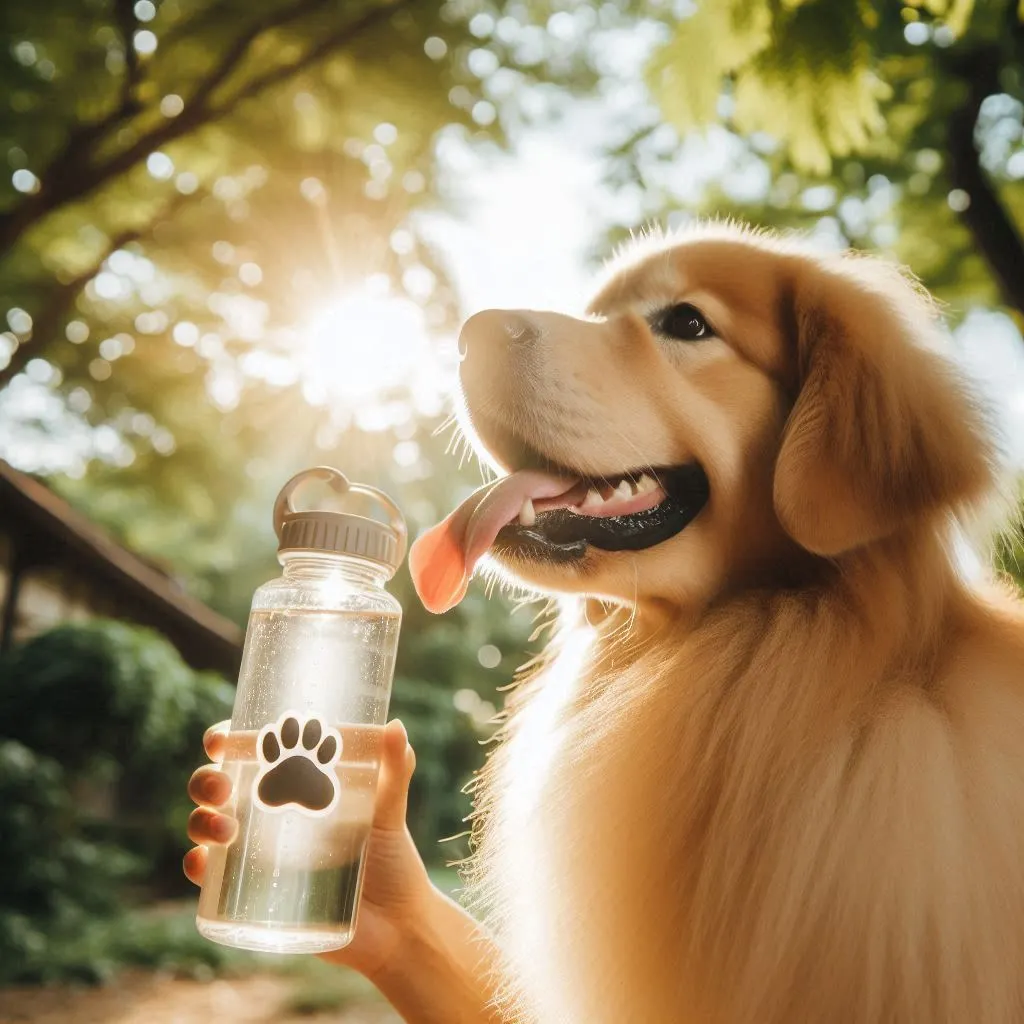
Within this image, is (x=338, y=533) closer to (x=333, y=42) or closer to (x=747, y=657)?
(x=747, y=657)

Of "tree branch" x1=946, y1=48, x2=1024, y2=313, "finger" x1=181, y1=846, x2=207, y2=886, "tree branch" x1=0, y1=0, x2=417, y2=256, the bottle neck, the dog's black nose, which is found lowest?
"finger" x1=181, y1=846, x2=207, y2=886


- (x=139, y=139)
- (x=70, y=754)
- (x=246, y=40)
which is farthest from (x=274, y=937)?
(x=70, y=754)

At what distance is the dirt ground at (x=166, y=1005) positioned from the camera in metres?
7.13

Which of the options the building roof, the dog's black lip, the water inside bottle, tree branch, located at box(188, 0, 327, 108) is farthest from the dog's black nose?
the building roof

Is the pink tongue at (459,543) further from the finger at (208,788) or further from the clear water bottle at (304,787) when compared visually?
the finger at (208,788)

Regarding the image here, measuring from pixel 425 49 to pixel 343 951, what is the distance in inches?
144

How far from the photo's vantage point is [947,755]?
128 centimetres

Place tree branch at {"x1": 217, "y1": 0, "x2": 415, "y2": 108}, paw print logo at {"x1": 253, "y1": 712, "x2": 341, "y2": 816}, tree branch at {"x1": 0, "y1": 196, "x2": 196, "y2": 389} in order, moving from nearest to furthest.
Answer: paw print logo at {"x1": 253, "y1": 712, "x2": 341, "y2": 816} < tree branch at {"x1": 217, "y1": 0, "x2": 415, "y2": 108} < tree branch at {"x1": 0, "y1": 196, "x2": 196, "y2": 389}

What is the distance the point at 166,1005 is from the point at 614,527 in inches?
313

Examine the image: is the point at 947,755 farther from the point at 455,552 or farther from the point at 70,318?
the point at 70,318

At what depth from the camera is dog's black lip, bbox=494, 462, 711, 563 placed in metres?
1.64

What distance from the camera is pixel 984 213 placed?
141 inches

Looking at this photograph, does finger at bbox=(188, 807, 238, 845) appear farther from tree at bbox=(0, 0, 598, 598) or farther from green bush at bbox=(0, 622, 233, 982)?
green bush at bbox=(0, 622, 233, 982)

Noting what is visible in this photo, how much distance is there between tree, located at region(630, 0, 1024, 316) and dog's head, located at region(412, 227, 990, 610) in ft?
1.11
